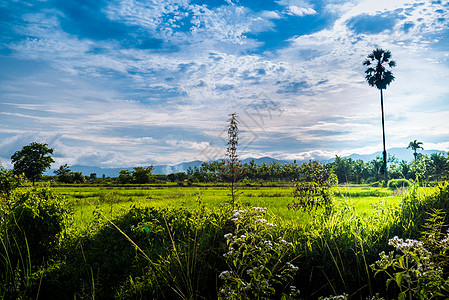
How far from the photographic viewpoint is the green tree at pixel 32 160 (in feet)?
176

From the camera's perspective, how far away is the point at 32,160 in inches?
2137

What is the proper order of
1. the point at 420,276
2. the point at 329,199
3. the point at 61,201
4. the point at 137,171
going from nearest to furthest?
the point at 420,276
the point at 61,201
the point at 329,199
the point at 137,171

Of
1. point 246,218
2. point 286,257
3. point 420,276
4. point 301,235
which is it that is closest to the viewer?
point 420,276

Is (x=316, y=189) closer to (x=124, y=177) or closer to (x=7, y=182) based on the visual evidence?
(x=7, y=182)

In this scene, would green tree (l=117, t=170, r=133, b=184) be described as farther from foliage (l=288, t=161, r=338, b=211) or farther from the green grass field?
foliage (l=288, t=161, r=338, b=211)

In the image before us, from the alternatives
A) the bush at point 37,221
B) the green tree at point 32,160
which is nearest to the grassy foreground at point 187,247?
the bush at point 37,221

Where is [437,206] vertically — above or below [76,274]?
above

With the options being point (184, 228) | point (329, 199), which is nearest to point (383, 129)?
point (329, 199)

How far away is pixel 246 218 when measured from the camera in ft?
16.8

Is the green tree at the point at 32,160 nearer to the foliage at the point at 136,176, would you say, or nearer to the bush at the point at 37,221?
the foliage at the point at 136,176

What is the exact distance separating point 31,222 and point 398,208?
312 inches

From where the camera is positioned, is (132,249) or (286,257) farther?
(132,249)

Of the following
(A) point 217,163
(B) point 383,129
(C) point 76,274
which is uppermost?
(B) point 383,129

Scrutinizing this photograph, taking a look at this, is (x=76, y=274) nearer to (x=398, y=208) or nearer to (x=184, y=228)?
(x=184, y=228)
